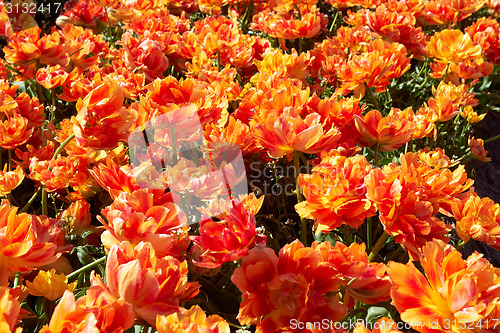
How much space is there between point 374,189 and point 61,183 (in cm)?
77

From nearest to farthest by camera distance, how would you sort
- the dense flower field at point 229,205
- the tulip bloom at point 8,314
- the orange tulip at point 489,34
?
the tulip bloom at point 8,314, the dense flower field at point 229,205, the orange tulip at point 489,34

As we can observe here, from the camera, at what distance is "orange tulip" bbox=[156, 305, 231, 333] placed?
637mm

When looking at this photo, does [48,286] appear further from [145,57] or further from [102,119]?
[145,57]

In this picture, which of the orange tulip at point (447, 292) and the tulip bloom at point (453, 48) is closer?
the orange tulip at point (447, 292)

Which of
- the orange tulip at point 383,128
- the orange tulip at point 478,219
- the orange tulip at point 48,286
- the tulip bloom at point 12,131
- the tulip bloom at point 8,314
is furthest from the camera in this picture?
the tulip bloom at point 12,131

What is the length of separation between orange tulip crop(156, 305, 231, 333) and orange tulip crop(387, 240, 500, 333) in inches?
11.0

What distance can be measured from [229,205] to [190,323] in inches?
10.3

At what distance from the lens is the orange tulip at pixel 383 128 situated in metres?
1.12

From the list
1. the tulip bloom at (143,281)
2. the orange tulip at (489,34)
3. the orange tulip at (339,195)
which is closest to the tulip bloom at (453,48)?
the orange tulip at (489,34)

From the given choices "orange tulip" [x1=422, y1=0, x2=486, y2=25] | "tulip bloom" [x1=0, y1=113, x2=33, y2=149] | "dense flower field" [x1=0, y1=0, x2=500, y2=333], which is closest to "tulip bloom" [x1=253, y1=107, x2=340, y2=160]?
"dense flower field" [x1=0, y1=0, x2=500, y2=333]

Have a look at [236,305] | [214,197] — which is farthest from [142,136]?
[236,305]

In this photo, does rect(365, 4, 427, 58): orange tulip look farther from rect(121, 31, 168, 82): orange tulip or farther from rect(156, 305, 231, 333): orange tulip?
rect(156, 305, 231, 333): orange tulip

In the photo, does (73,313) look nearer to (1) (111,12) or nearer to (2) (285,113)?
(2) (285,113)

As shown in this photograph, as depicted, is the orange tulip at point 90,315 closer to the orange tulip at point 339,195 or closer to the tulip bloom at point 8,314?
the tulip bloom at point 8,314
